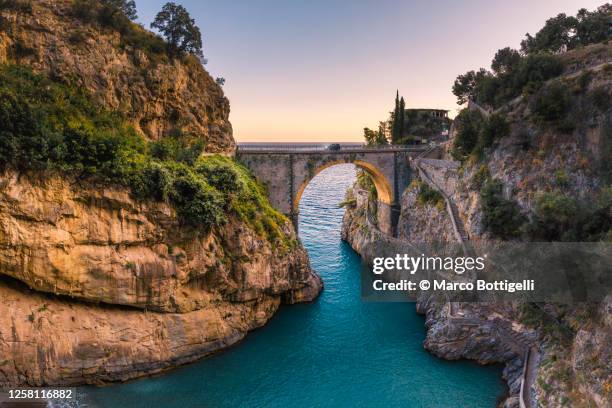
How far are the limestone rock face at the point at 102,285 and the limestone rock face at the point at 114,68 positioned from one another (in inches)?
370

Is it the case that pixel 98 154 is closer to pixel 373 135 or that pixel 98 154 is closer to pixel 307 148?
pixel 307 148

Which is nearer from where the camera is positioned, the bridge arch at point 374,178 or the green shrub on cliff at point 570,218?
the green shrub on cliff at point 570,218

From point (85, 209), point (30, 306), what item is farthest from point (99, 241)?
point (30, 306)

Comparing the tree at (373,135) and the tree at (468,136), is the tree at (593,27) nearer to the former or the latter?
the tree at (468,136)

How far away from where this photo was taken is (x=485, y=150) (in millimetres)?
28391

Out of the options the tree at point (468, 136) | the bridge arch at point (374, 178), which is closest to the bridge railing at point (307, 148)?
the bridge arch at point (374, 178)

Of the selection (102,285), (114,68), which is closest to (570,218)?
(102,285)

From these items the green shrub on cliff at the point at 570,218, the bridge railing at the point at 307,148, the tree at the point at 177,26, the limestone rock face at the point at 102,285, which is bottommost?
the limestone rock face at the point at 102,285

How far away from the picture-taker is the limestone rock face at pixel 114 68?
938 inches

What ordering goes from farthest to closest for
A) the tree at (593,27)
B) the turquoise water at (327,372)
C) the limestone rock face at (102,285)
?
1. the tree at (593,27)
2. the turquoise water at (327,372)
3. the limestone rock face at (102,285)

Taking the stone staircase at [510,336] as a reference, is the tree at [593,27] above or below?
above

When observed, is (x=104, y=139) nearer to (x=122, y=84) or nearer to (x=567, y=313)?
(x=122, y=84)

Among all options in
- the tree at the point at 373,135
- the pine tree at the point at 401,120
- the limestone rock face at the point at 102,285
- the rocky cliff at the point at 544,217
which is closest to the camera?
the rocky cliff at the point at 544,217

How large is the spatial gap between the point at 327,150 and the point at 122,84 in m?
20.2
